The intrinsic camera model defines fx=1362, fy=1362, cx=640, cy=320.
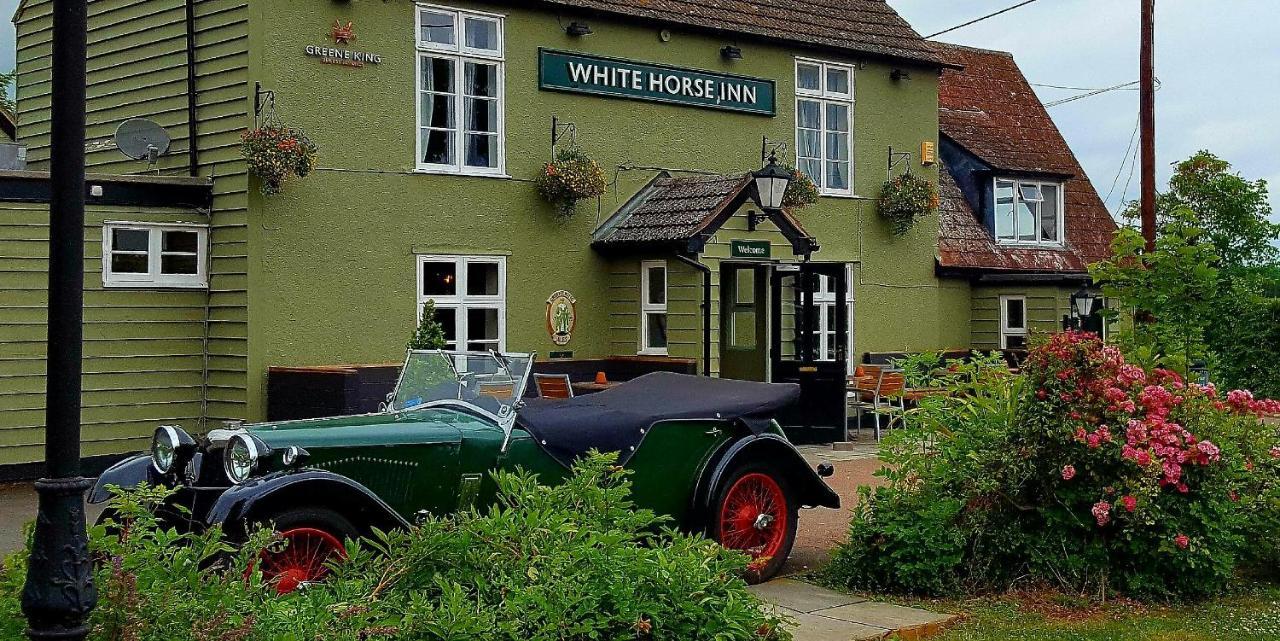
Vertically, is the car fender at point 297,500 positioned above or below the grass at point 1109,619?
above

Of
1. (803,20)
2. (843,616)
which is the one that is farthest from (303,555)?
(803,20)

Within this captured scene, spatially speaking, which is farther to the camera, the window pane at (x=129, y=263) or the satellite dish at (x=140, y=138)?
the satellite dish at (x=140, y=138)

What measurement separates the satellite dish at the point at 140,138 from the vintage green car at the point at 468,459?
6962 mm

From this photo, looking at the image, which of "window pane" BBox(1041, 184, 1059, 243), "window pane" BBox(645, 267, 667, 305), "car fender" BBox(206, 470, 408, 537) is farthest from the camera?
"window pane" BBox(1041, 184, 1059, 243)

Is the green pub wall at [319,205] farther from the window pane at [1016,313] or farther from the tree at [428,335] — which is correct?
the window pane at [1016,313]

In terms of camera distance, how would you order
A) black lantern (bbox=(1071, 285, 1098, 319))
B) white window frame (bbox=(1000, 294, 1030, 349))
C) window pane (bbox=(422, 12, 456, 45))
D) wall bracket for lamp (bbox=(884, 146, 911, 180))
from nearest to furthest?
window pane (bbox=(422, 12, 456, 45))
wall bracket for lamp (bbox=(884, 146, 911, 180))
white window frame (bbox=(1000, 294, 1030, 349))
black lantern (bbox=(1071, 285, 1098, 319))

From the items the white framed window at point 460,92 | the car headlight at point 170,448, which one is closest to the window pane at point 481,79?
the white framed window at point 460,92

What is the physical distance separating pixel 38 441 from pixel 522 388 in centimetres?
729

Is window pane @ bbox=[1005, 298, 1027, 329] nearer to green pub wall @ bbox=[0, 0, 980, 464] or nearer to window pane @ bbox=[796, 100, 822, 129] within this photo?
window pane @ bbox=[796, 100, 822, 129]

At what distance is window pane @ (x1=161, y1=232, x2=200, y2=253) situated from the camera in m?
13.8

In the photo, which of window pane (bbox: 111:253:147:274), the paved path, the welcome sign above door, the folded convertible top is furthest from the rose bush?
the welcome sign above door

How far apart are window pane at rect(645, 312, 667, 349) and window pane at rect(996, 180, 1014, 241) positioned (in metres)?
7.79

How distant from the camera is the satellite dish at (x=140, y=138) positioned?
14102 mm

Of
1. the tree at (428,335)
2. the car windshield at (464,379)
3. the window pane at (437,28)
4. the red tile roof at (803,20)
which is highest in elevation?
the red tile roof at (803,20)
